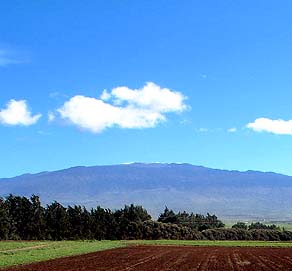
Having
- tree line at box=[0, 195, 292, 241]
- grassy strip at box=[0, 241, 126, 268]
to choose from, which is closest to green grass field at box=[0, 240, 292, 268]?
grassy strip at box=[0, 241, 126, 268]

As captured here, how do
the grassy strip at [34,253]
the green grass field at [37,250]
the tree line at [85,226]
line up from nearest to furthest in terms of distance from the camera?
1. the grassy strip at [34,253]
2. the green grass field at [37,250]
3. the tree line at [85,226]

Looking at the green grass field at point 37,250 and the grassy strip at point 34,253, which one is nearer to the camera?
the grassy strip at point 34,253

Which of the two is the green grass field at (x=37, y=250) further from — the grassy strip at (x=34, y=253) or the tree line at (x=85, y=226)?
the tree line at (x=85, y=226)

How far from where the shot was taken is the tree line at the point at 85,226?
108 metres

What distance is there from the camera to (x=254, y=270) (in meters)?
35.3

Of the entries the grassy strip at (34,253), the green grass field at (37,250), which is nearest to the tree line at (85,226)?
the green grass field at (37,250)

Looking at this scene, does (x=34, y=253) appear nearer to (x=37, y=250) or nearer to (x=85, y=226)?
(x=37, y=250)

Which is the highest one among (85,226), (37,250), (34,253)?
(85,226)

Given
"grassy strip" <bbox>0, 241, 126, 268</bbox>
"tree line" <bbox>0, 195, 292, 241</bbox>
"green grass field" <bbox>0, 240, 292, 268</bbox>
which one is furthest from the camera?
"tree line" <bbox>0, 195, 292, 241</bbox>

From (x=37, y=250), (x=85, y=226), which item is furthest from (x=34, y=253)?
(x=85, y=226)

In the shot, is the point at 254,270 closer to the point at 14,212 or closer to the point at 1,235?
the point at 1,235

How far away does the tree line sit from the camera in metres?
108

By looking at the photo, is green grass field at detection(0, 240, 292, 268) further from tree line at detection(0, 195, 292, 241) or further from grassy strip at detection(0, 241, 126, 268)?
tree line at detection(0, 195, 292, 241)

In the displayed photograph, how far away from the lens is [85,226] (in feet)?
369
